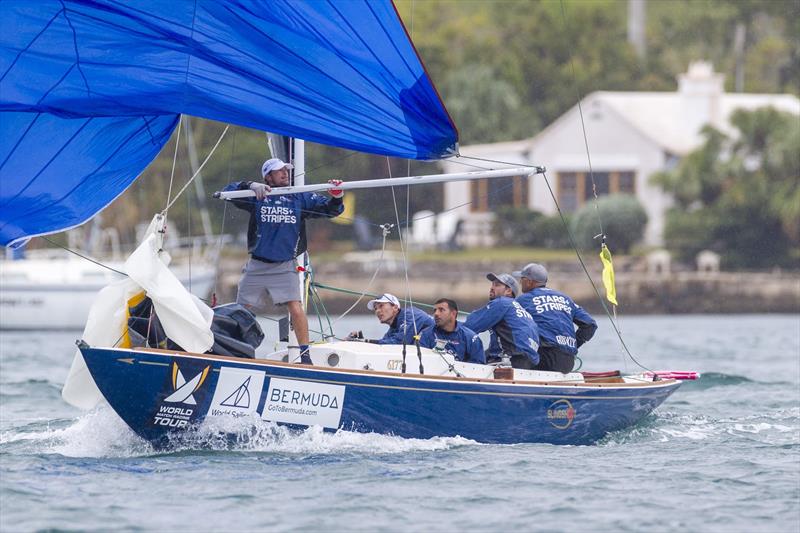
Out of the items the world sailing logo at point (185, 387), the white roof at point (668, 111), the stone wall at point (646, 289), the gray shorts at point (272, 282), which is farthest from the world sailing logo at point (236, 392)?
the white roof at point (668, 111)

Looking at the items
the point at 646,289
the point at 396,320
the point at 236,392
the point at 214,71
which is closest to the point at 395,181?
the point at 214,71

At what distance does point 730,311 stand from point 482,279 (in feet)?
20.8

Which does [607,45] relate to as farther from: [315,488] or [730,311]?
[315,488]

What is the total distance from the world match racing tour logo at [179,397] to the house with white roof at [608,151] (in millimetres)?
32931

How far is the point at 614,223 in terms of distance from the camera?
40.0m

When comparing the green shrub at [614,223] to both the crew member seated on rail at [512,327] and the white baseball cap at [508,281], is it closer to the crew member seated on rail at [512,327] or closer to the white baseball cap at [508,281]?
the white baseball cap at [508,281]

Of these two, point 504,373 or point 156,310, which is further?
point 504,373

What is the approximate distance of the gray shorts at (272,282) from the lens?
1133cm

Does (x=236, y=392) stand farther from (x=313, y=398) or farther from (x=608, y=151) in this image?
(x=608, y=151)

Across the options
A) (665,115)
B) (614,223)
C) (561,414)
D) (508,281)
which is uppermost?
(665,115)

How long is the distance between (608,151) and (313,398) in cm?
3483

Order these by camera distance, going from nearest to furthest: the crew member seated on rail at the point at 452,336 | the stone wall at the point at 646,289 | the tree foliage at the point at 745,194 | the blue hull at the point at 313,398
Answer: the blue hull at the point at 313,398 → the crew member seated on rail at the point at 452,336 → the stone wall at the point at 646,289 → the tree foliage at the point at 745,194

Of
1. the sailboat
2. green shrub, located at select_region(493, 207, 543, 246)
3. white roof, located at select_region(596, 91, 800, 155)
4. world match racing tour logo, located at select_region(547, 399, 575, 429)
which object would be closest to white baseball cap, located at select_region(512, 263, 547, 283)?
the sailboat

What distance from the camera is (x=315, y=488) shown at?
952 centimetres
